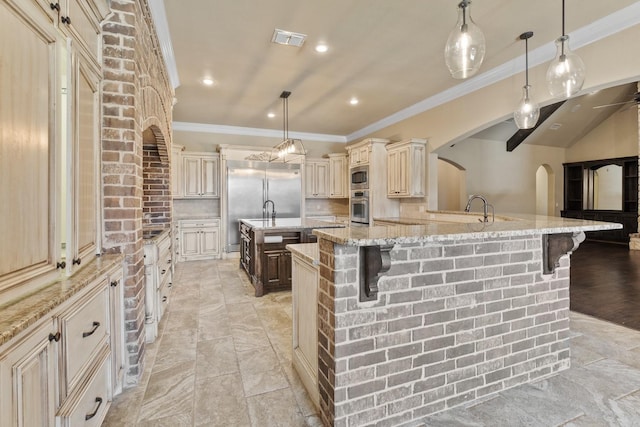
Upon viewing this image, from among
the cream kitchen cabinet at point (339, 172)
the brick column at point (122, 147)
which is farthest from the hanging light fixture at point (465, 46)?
the cream kitchen cabinet at point (339, 172)

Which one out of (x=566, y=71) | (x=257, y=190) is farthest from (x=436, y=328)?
(x=257, y=190)

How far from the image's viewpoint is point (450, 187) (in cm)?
932

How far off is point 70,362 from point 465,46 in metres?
2.46

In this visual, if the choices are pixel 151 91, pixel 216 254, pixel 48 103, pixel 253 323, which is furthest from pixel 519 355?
pixel 216 254

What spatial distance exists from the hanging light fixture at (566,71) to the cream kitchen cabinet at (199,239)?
18.5 ft

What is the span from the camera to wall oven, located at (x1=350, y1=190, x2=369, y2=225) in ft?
19.2

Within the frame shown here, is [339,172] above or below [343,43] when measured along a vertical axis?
below

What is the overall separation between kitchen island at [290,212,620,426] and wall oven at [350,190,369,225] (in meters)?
3.84

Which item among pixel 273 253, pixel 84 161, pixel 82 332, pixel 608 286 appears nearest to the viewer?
pixel 82 332

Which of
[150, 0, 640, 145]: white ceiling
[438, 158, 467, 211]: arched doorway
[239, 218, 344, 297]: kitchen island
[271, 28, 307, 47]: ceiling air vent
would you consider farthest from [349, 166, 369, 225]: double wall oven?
[438, 158, 467, 211]: arched doorway

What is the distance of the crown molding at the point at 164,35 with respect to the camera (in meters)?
2.55

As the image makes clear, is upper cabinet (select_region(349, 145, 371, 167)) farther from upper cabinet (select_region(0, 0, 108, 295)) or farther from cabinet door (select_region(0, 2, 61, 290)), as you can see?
cabinet door (select_region(0, 2, 61, 290))

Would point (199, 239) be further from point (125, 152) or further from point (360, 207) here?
point (125, 152)

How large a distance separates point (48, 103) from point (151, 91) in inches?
59.7
